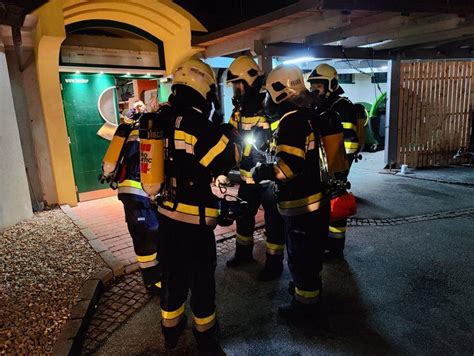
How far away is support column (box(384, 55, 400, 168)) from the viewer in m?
8.59

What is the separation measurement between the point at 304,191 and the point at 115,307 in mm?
2194

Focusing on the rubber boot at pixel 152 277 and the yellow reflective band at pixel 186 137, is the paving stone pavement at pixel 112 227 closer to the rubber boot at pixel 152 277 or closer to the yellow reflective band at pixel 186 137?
the rubber boot at pixel 152 277

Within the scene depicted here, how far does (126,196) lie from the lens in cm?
317

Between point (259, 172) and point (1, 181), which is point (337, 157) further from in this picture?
point (1, 181)

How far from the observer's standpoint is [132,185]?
3.13 metres

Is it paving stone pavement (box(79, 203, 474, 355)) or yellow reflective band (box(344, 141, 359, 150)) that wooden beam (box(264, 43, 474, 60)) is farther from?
paving stone pavement (box(79, 203, 474, 355))

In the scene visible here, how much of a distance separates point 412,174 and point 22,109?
880cm

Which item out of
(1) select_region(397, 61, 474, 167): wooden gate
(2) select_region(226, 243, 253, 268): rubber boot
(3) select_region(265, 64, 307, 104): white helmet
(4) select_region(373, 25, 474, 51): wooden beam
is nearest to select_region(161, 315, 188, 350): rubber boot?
(2) select_region(226, 243, 253, 268): rubber boot

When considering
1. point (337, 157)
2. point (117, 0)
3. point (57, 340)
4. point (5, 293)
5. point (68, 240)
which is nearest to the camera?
point (57, 340)

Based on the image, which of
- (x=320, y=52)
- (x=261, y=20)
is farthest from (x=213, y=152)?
(x=320, y=52)

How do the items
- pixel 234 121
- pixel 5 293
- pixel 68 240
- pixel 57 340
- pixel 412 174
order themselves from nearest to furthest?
pixel 57 340, pixel 5 293, pixel 234 121, pixel 68 240, pixel 412 174

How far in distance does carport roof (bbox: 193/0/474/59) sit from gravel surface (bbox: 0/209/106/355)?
4.07 meters

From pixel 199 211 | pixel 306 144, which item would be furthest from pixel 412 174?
pixel 199 211

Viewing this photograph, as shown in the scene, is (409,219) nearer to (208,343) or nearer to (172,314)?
(208,343)
